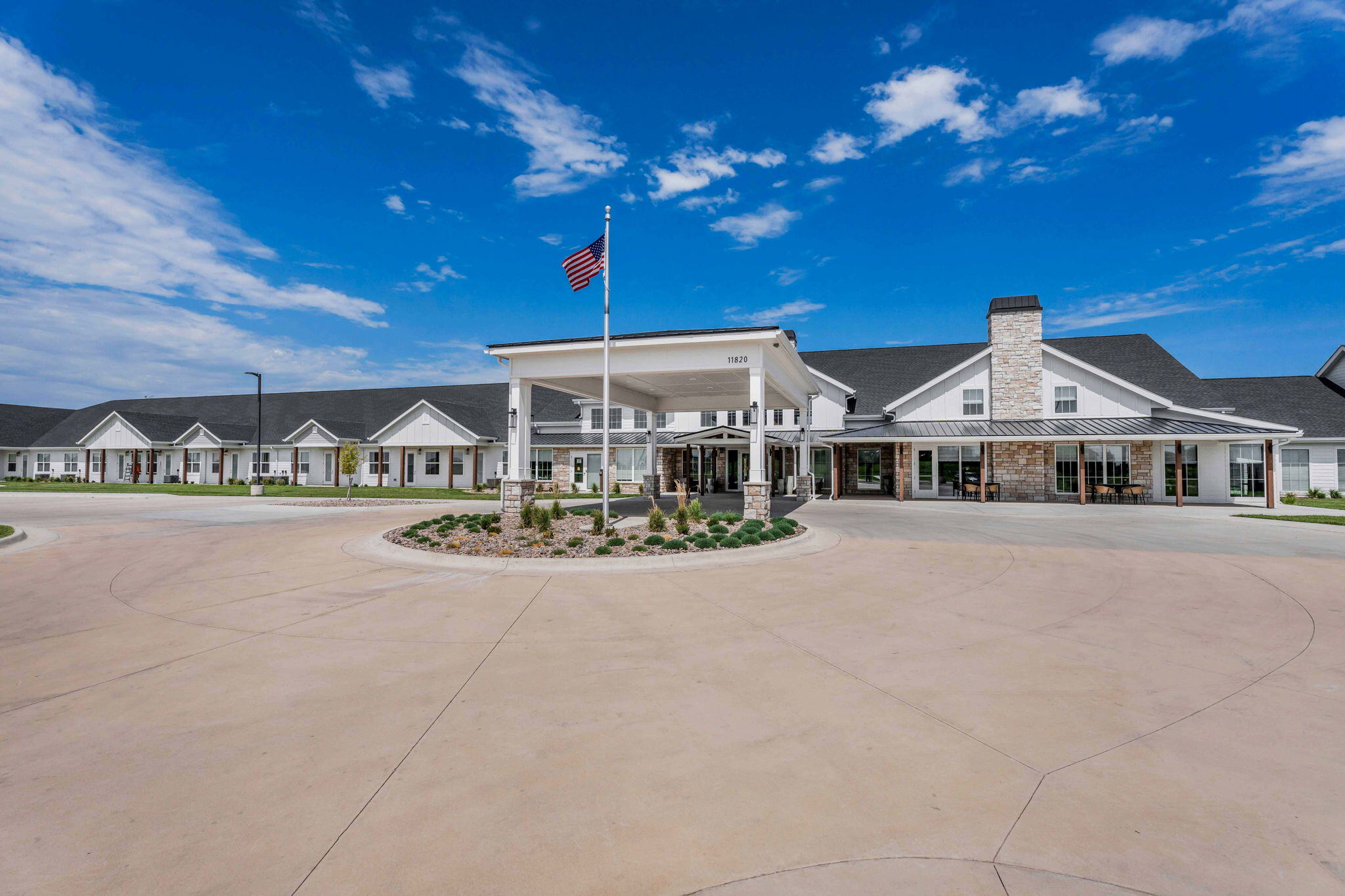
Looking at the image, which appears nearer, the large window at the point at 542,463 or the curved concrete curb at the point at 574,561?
the curved concrete curb at the point at 574,561

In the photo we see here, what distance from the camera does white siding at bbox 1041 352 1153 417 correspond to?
25312 millimetres

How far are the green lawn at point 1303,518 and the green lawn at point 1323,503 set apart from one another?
448cm

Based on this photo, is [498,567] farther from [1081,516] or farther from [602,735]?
[1081,516]

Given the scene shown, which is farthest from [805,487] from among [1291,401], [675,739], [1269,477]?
[1291,401]

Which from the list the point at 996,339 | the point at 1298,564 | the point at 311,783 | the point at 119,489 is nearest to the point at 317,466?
the point at 119,489

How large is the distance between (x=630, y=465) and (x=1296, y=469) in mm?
30928

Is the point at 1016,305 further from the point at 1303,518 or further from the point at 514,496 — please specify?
the point at 514,496

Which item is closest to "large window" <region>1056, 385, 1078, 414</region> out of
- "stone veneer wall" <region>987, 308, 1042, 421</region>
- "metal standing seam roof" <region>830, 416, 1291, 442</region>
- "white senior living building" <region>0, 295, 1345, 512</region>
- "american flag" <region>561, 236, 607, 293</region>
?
"white senior living building" <region>0, 295, 1345, 512</region>

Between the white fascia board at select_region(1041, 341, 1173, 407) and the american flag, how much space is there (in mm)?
20947

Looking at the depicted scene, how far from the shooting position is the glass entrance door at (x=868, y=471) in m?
30.1

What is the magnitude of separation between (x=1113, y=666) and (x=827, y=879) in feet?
14.0

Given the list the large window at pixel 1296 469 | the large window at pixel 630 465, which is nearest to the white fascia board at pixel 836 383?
the large window at pixel 630 465

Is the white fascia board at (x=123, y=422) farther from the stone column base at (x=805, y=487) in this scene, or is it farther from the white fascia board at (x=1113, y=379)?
the white fascia board at (x=1113, y=379)

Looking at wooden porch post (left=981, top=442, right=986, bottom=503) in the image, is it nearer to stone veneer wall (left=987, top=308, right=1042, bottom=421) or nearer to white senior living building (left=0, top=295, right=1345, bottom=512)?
white senior living building (left=0, top=295, right=1345, bottom=512)
